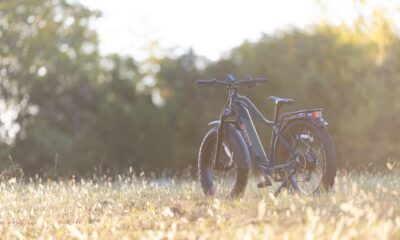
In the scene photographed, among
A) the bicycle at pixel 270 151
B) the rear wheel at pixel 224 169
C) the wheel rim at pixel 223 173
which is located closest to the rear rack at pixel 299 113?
the bicycle at pixel 270 151

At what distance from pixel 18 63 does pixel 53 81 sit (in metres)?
2.26

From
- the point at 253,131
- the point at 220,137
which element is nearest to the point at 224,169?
the point at 220,137

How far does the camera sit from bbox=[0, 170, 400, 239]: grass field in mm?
5461

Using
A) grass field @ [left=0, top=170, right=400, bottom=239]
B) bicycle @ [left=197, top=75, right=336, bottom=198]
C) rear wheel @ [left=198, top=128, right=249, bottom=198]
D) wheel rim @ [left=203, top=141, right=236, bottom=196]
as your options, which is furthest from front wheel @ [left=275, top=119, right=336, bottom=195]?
wheel rim @ [left=203, top=141, right=236, bottom=196]

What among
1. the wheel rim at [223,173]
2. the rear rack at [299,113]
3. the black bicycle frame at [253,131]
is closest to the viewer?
the rear rack at [299,113]

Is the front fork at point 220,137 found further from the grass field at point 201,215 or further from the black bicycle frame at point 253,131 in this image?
the grass field at point 201,215

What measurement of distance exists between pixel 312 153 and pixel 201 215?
1.41m

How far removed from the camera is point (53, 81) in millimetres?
34469

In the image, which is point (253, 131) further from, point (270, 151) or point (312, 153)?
point (312, 153)

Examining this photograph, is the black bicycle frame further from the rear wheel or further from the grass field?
the grass field

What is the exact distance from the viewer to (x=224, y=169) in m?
8.61

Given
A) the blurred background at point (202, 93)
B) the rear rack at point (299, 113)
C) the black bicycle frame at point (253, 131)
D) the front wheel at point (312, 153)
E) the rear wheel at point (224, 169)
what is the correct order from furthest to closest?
the blurred background at point (202, 93)
the rear wheel at point (224, 169)
the black bicycle frame at point (253, 131)
the rear rack at point (299, 113)
the front wheel at point (312, 153)

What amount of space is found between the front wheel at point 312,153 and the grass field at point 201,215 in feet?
0.76

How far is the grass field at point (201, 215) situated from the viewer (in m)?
5.46
